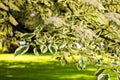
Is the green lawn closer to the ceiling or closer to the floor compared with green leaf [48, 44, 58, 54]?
closer to the floor

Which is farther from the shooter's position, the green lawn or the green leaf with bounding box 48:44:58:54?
the green lawn

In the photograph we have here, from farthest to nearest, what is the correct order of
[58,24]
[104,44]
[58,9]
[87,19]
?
[58,9] < [104,44] < [87,19] < [58,24]

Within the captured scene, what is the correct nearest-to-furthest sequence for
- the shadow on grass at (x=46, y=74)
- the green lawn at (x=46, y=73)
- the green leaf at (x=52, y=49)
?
the green leaf at (x=52, y=49)
the shadow on grass at (x=46, y=74)
the green lawn at (x=46, y=73)

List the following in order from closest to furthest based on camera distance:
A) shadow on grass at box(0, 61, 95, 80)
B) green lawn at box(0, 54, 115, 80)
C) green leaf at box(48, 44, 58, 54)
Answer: green leaf at box(48, 44, 58, 54)
shadow on grass at box(0, 61, 95, 80)
green lawn at box(0, 54, 115, 80)

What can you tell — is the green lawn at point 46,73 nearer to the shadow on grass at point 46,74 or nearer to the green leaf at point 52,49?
the shadow on grass at point 46,74

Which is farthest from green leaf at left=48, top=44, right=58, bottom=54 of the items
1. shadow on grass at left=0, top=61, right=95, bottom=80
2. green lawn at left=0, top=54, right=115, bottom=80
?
shadow on grass at left=0, top=61, right=95, bottom=80

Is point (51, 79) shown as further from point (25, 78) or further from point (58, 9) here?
point (58, 9)

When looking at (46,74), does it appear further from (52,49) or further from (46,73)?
(52,49)

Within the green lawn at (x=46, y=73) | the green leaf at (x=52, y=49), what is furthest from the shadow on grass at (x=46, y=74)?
the green leaf at (x=52, y=49)

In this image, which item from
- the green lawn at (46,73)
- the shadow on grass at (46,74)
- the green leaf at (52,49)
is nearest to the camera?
the green leaf at (52,49)

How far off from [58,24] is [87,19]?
0.94 m

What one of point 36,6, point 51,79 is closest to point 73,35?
point 36,6

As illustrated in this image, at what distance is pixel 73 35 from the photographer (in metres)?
2.88

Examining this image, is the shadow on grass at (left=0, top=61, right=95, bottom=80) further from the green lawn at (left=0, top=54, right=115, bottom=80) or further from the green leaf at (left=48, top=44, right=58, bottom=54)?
the green leaf at (left=48, top=44, right=58, bottom=54)
